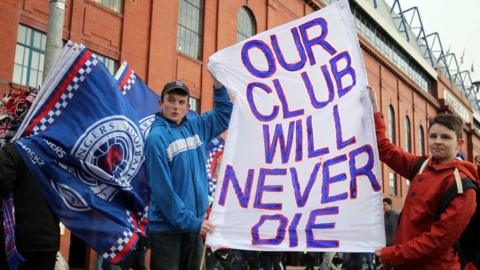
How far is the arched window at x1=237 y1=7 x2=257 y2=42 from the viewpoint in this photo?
21.6 m

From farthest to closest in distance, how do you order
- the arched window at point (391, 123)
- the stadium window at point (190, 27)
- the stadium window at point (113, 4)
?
the arched window at point (391, 123), the stadium window at point (190, 27), the stadium window at point (113, 4)

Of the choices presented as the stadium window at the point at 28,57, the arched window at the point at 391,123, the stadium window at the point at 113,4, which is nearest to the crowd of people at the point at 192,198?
the stadium window at the point at 28,57

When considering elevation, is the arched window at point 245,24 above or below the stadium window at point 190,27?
above

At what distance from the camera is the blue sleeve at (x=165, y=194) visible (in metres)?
3.41

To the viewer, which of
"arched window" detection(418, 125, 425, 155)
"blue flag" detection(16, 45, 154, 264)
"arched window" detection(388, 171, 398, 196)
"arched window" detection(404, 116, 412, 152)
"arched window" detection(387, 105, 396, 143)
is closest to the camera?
"blue flag" detection(16, 45, 154, 264)

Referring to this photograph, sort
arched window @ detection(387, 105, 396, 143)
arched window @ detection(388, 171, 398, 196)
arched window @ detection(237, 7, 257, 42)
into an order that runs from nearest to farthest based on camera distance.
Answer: arched window @ detection(237, 7, 257, 42) < arched window @ detection(388, 171, 398, 196) < arched window @ detection(387, 105, 396, 143)

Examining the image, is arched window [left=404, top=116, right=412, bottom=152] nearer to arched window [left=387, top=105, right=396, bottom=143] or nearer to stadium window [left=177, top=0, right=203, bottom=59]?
arched window [left=387, top=105, right=396, bottom=143]

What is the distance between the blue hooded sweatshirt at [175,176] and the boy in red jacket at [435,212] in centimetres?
132

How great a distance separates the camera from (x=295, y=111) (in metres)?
3.66

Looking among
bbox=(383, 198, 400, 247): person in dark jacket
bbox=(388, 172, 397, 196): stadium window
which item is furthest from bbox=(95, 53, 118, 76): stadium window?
bbox=(388, 172, 397, 196): stadium window

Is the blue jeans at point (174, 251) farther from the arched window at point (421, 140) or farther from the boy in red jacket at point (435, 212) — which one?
the arched window at point (421, 140)

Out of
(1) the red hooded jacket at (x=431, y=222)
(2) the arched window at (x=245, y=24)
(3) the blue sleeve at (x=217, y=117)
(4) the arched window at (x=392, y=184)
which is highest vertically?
(2) the arched window at (x=245, y=24)

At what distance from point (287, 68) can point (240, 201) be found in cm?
110

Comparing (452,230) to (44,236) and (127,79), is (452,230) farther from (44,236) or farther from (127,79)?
(127,79)
